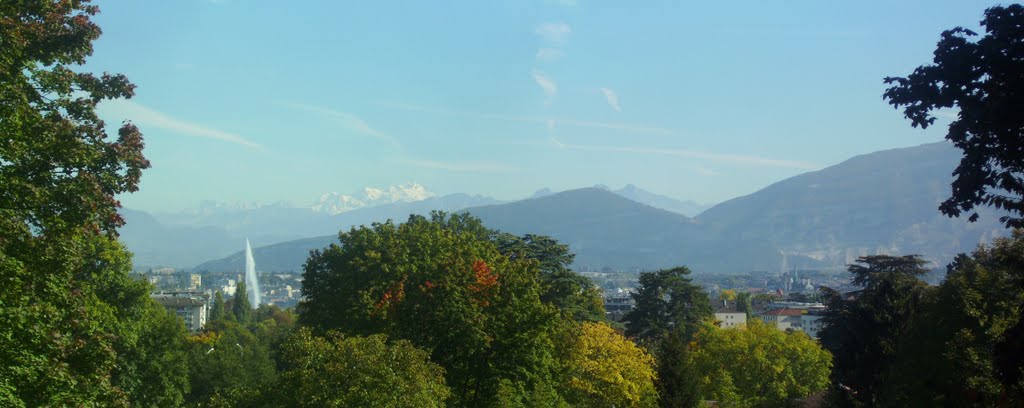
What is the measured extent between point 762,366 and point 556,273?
1062 cm

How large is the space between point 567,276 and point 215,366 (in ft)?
70.2

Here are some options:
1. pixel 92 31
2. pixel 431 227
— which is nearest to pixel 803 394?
pixel 431 227

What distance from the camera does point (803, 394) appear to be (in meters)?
48.7

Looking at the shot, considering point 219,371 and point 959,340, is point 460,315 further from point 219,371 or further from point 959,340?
point 219,371

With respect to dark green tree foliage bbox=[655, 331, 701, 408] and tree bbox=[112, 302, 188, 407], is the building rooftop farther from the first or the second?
tree bbox=[112, 302, 188, 407]

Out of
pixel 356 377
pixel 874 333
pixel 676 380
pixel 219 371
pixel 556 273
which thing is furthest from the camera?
pixel 219 371

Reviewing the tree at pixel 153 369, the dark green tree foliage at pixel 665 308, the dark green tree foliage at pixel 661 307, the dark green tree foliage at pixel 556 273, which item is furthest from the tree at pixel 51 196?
the dark green tree foliage at pixel 661 307

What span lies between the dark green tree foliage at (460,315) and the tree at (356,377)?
221 inches

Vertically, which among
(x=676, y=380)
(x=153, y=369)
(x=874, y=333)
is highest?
(x=153, y=369)

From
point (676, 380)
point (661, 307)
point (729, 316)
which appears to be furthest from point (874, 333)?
point (729, 316)

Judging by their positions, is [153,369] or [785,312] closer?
[153,369]

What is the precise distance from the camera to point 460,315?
29.6m

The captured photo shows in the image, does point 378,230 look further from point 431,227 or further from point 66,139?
point 66,139

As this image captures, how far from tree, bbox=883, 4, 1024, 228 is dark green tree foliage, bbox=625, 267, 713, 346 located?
47798 mm
